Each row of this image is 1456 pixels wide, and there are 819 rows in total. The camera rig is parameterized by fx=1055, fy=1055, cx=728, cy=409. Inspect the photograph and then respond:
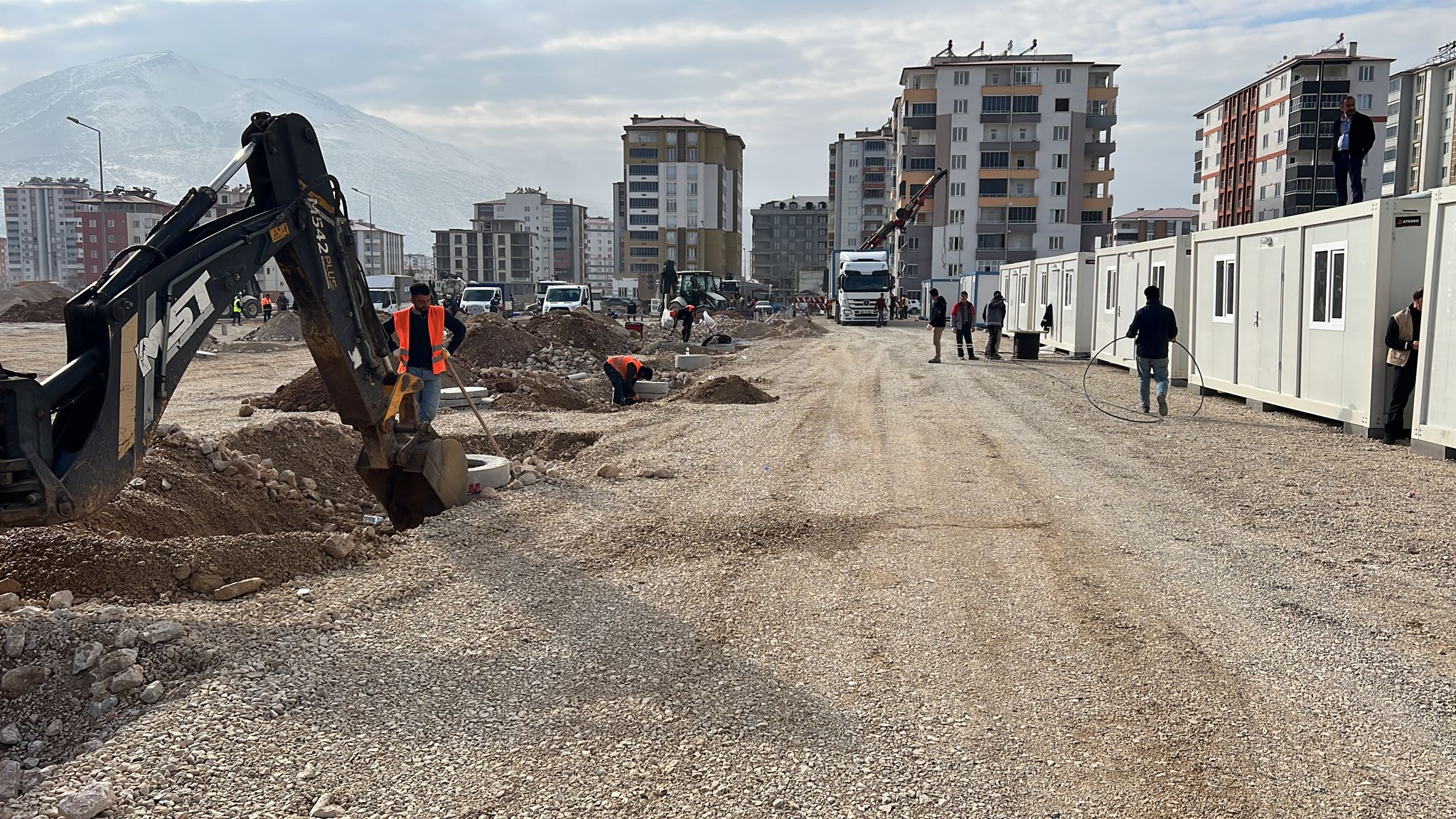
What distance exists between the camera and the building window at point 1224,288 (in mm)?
16594

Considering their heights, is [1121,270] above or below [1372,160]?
below

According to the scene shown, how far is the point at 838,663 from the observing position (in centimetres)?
511

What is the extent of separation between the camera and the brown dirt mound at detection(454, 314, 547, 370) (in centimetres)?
2472

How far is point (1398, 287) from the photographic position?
40.2ft

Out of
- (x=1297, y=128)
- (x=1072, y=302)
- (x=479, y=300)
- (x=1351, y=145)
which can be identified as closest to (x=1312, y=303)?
(x=1351, y=145)

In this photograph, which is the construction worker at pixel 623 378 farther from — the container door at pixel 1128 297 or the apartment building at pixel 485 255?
the apartment building at pixel 485 255

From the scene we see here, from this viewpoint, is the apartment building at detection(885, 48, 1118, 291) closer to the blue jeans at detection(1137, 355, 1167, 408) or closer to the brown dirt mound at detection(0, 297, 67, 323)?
the brown dirt mound at detection(0, 297, 67, 323)

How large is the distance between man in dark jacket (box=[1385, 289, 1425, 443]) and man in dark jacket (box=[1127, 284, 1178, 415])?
2995 mm

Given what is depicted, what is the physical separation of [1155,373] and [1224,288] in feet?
10.1

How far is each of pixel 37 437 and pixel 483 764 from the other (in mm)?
2430

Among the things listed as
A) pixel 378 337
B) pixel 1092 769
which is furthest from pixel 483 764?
pixel 378 337

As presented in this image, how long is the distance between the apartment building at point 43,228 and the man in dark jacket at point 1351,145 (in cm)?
18386

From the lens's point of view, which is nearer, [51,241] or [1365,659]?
[1365,659]

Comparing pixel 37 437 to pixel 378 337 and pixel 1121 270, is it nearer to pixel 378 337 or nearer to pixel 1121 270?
pixel 378 337
